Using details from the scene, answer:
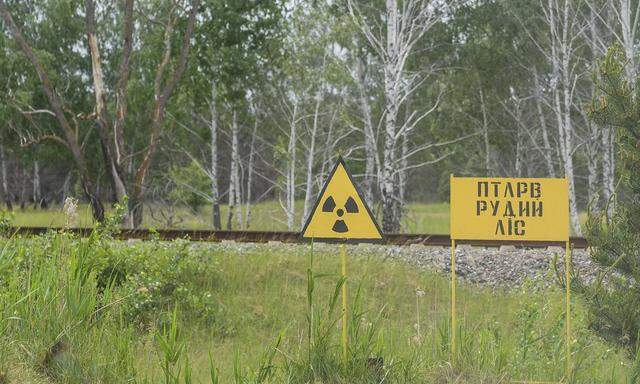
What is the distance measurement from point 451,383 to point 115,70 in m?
30.4

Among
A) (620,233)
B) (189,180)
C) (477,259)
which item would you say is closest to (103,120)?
(477,259)

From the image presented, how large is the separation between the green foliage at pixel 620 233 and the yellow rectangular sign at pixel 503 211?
1.54 feet

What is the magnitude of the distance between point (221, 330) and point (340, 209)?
351cm

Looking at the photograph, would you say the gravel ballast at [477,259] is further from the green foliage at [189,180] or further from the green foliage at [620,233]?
the green foliage at [189,180]

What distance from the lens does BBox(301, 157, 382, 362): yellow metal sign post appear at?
6.75m

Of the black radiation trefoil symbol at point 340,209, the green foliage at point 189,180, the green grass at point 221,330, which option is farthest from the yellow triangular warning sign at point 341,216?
the green foliage at point 189,180

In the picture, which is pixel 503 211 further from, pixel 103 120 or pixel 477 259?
pixel 103 120

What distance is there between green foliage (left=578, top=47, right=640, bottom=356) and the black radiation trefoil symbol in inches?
80.0

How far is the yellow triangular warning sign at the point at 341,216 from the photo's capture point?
22.2ft

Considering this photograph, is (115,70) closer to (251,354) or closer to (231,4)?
(231,4)

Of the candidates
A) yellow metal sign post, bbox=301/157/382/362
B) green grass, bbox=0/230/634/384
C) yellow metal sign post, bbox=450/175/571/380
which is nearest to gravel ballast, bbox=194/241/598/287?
green grass, bbox=0/230/634/384

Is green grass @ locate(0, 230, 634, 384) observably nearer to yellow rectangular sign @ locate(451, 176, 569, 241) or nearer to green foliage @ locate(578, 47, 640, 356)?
green foliage @ locate(578, 47, 640, 356)

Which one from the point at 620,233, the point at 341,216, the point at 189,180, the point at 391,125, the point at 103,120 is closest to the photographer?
the point at 341,216

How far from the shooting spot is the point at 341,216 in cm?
679
